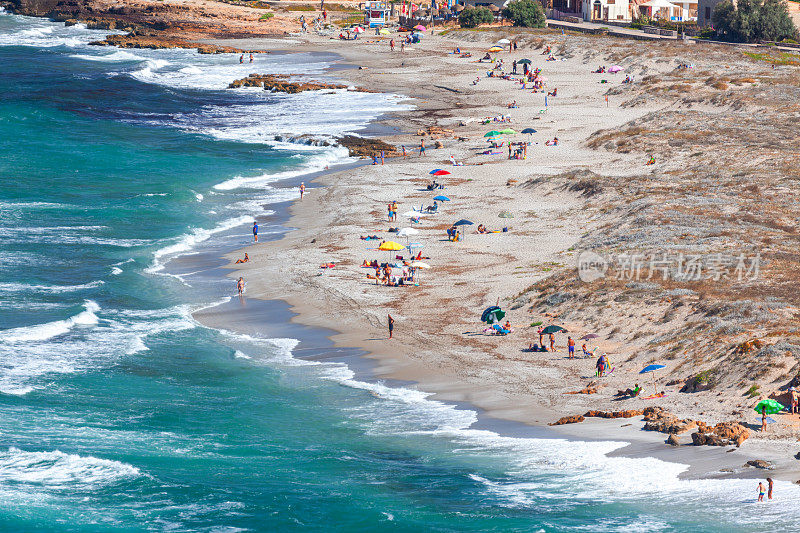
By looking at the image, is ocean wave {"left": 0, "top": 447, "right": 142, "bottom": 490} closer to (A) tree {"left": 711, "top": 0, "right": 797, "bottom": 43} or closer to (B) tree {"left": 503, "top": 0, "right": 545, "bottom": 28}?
(A) tree {"left": 711, "top": 0, "right": 797, "bottom": 43}

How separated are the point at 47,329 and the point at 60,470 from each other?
12477mm

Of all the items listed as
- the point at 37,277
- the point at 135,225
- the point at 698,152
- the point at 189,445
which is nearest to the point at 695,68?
the point at 698,152

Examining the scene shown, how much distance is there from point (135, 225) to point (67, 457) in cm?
2866

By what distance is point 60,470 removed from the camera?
2623cm

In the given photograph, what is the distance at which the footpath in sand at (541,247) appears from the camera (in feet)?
99.3

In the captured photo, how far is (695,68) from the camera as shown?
83188 millimetres

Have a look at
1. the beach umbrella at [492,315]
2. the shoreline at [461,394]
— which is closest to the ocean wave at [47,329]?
the shoreline at [461,394]

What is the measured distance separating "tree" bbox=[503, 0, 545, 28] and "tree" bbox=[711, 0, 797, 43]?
27.2 metres

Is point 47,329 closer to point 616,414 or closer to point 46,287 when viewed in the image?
point 46,287

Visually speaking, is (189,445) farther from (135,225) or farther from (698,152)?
(698,152)

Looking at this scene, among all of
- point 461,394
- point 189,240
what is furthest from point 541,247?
point 189,240

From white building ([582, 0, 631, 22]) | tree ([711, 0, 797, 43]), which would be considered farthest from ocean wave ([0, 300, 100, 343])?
white building ([582, 0, 631, 22])

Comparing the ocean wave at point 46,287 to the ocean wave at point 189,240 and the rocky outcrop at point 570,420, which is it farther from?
the rocky outcrop at point 570,420

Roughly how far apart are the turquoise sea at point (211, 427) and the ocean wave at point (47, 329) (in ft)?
0.31
